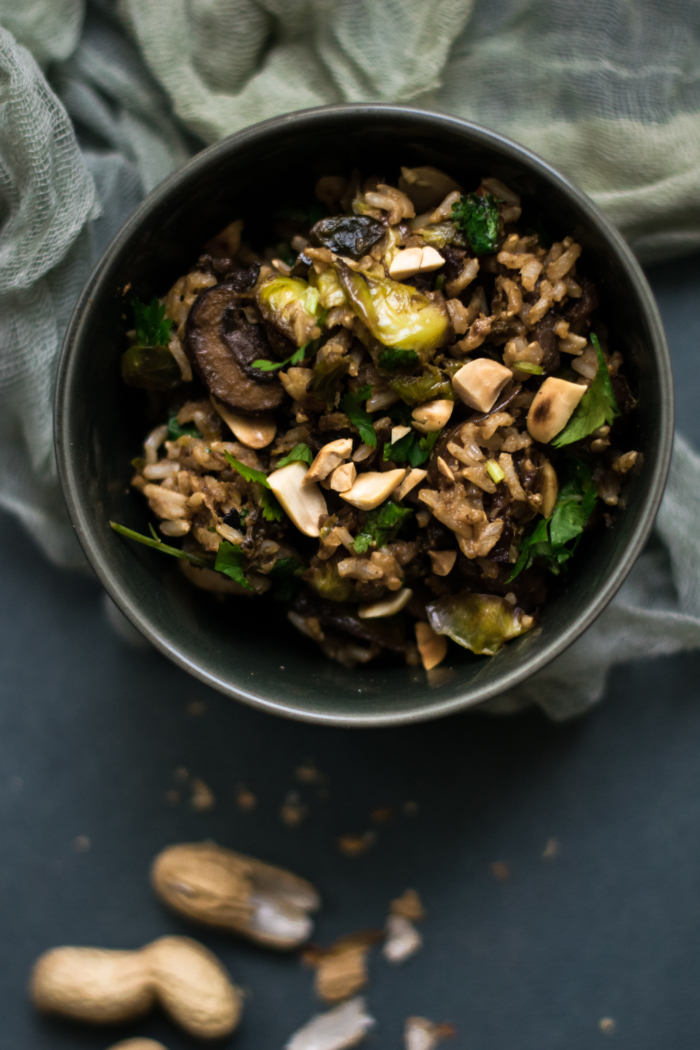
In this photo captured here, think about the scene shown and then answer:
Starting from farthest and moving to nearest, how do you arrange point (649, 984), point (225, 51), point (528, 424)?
point (649, 984) < point (225, 51) < point (528, 424)

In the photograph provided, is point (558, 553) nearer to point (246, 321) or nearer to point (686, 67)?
point (246, 321)

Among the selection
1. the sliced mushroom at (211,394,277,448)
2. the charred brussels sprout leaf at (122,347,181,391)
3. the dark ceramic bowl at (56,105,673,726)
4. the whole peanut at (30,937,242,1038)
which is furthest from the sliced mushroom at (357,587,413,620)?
the whole peanut at (30,937,242,1038)

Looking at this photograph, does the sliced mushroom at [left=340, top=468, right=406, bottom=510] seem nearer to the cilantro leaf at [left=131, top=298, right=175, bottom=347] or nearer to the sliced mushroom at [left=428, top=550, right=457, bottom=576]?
the sliced mushroom at [left=428, top=550, right=457, bottom=576]

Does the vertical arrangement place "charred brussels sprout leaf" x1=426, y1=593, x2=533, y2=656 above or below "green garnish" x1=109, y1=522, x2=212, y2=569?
below

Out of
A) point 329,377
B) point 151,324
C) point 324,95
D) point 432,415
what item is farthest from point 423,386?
point 324,95

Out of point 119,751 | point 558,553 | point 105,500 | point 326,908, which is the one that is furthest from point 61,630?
point 558,553

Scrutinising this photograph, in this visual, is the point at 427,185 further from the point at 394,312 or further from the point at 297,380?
the point at 297,380

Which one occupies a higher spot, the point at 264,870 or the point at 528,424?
the point at 528,424
